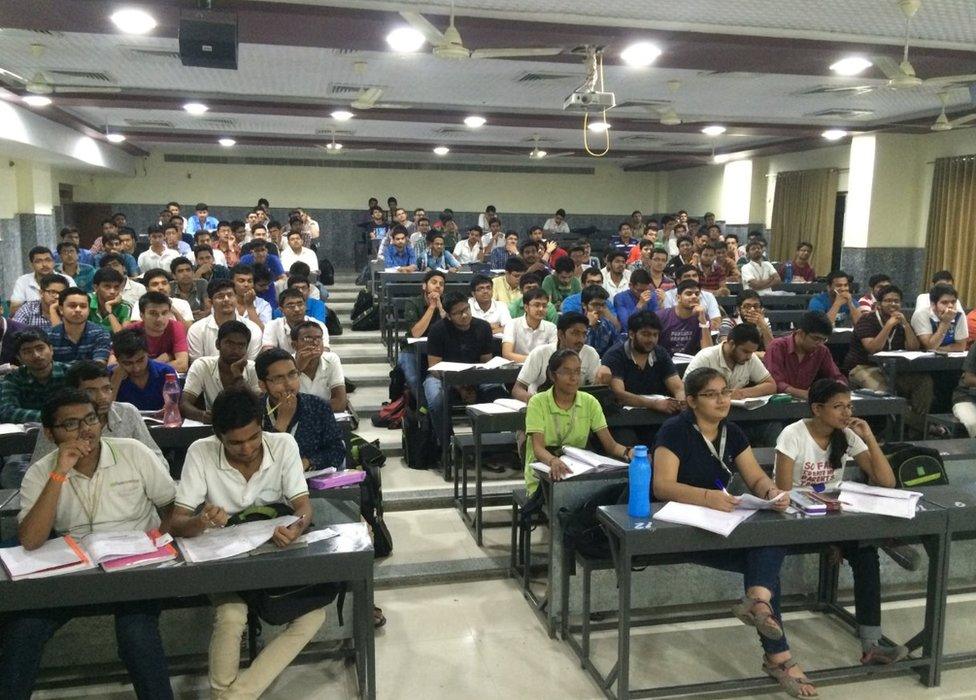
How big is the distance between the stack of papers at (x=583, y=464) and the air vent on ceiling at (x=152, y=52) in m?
4.84

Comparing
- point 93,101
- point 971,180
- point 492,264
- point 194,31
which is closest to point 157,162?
point 93,101

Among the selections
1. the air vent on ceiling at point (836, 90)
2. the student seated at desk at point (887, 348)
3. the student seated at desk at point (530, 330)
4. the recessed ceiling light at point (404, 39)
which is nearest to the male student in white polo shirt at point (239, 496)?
the student seated at desk at point (530, 330)

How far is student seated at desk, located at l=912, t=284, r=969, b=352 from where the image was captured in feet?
20.7

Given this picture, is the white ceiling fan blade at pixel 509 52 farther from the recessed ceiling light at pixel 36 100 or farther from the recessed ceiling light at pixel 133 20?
the recessed ceiling light at pixel 36 100

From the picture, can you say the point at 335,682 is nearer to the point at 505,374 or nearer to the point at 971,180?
the point at 505,374

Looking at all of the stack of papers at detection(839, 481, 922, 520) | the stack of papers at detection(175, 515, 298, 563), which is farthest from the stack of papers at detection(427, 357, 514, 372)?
the stack of papers at detection(839, 481, 922, 520)

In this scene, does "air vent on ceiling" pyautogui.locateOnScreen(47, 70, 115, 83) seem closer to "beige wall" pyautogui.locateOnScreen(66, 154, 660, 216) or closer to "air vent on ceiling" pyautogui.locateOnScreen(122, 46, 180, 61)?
"air vent on ceiling" pyautogui.locateOnScreen(122, 46, 180, 61)

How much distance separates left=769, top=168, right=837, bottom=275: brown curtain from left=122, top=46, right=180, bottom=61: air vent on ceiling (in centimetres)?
964

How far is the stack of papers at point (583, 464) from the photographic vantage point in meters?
3.50

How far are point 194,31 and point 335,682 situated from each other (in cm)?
355

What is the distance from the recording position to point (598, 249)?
14602 mm

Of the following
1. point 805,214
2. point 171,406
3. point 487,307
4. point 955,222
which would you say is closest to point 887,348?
point 487,307

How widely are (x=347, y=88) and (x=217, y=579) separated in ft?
21.2

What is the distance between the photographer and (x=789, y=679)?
3.05 meters
